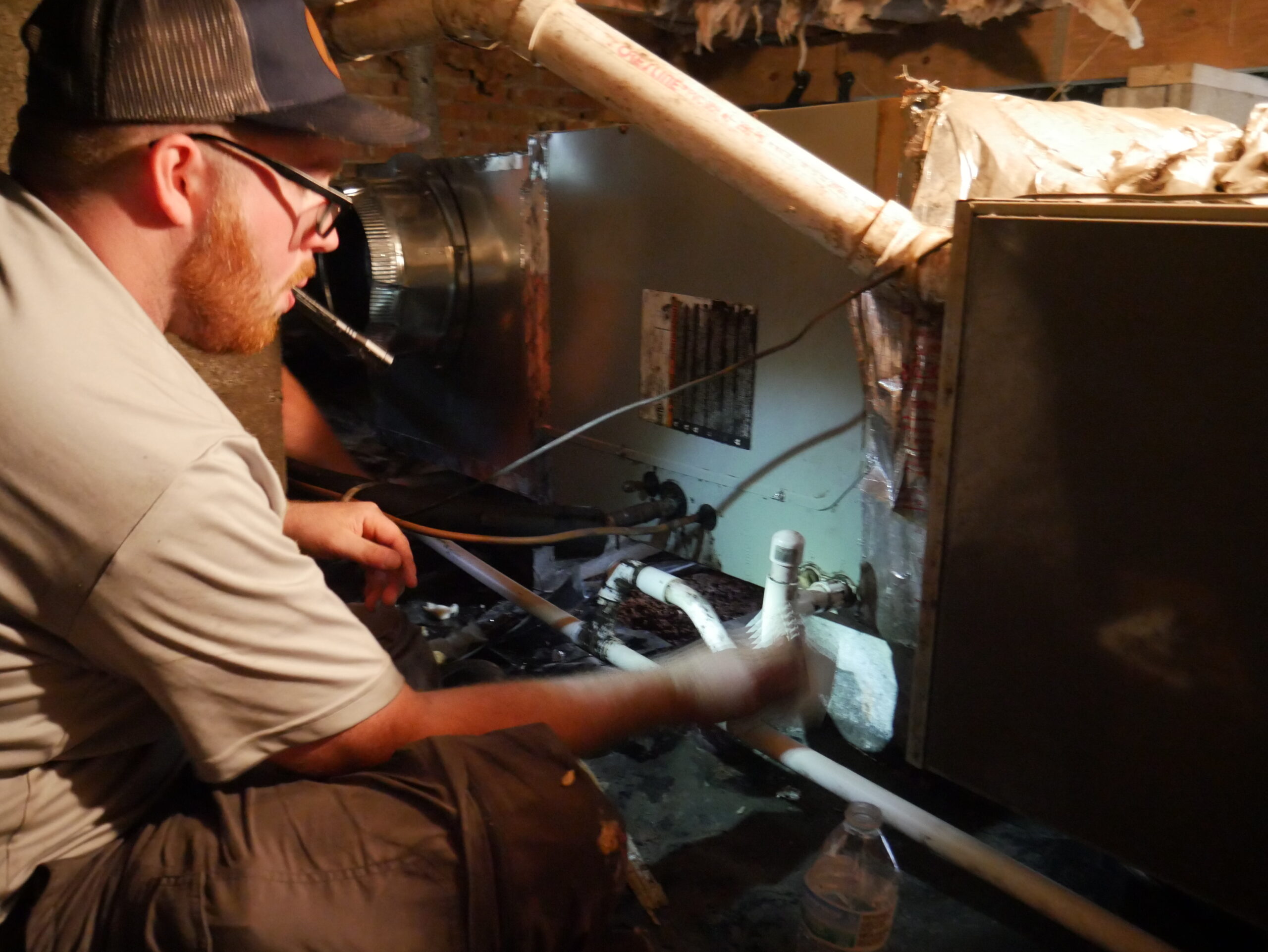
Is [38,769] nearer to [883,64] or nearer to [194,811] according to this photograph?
[194,811]

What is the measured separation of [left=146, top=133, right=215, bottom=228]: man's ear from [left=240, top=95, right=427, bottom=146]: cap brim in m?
0.06

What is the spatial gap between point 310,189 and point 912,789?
1235 mm

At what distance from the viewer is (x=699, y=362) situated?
63.1 inches

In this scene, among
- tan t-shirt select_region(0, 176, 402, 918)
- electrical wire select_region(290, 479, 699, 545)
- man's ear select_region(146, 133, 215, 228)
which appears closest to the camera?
tan t-shirt select_region(0, 176, 402, 918)

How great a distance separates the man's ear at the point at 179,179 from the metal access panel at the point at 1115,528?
0.76 meters

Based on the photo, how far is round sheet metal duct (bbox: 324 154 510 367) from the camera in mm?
1893

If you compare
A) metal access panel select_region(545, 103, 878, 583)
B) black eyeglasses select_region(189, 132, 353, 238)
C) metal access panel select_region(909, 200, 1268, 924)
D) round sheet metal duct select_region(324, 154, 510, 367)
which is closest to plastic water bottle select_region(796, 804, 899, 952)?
metal access panel select_region(909, 200, 1268, 924)

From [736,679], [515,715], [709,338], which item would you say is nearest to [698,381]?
[709,338]

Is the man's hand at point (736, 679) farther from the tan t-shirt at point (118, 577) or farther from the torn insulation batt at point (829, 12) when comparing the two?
the torn insulation batt at point (829, 12)

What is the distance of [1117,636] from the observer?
87 cm

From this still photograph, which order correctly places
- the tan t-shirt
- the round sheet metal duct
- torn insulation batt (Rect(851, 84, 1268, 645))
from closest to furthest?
the tan t-shirt < torn insulation batt (Rect(851, 84, 1268, 645)) < the round sheet metal duct

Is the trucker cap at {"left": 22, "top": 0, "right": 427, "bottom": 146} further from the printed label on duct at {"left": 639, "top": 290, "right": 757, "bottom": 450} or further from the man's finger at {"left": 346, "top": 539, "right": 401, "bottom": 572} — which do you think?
the printed label on duct at {"left": 639, "top": 290, "right": 757, "bottom": 450}

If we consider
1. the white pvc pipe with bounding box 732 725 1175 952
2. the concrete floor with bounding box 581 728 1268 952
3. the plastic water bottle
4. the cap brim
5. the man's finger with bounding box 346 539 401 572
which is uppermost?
the cap brim

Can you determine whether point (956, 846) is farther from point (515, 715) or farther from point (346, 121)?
point (346, 121)
